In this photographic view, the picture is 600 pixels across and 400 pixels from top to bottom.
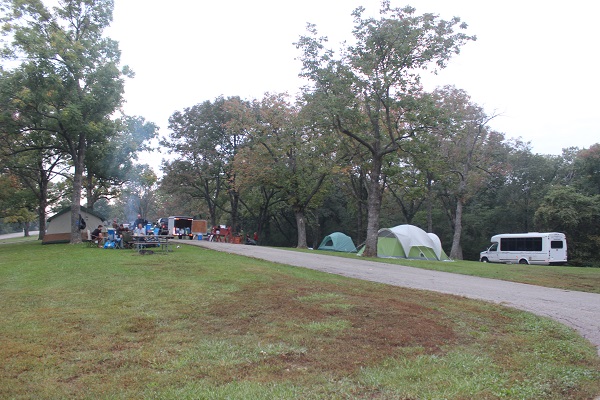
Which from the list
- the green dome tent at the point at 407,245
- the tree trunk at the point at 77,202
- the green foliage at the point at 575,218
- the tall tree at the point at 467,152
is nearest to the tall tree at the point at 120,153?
the tree trunk at the point at 77,202

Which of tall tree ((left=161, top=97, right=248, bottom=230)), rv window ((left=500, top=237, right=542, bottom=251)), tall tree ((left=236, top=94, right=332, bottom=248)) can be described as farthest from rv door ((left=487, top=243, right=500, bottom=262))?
tall tree ((left=161, top=97, right=248, bottom=230))

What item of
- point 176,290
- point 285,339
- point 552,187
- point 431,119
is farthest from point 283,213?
point 285,339

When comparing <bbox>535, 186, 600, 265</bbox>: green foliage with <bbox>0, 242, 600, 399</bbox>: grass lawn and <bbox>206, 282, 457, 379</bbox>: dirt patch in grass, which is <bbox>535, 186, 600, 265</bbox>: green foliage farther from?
<bbox>206, 282, 457, 379</bbox>: dirt patch in grass

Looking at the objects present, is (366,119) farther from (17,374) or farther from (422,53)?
(17,374)

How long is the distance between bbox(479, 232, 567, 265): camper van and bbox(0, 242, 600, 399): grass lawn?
2347 centimetres

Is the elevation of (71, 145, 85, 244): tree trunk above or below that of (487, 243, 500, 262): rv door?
above

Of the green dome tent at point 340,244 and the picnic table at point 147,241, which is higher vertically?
the picnic table at point 147,241

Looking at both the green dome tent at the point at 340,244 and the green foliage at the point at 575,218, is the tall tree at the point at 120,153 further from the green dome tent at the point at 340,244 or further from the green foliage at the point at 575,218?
the green foliage at the point at 575,218

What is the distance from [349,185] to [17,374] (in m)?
35.5

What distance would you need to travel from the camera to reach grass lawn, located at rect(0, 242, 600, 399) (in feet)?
13.4

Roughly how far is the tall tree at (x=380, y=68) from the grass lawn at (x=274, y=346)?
13766mm

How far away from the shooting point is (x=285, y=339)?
5586 millimetres

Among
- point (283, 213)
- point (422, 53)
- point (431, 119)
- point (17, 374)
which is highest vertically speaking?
point (422, 53)

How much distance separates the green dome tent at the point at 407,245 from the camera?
25.1 m
